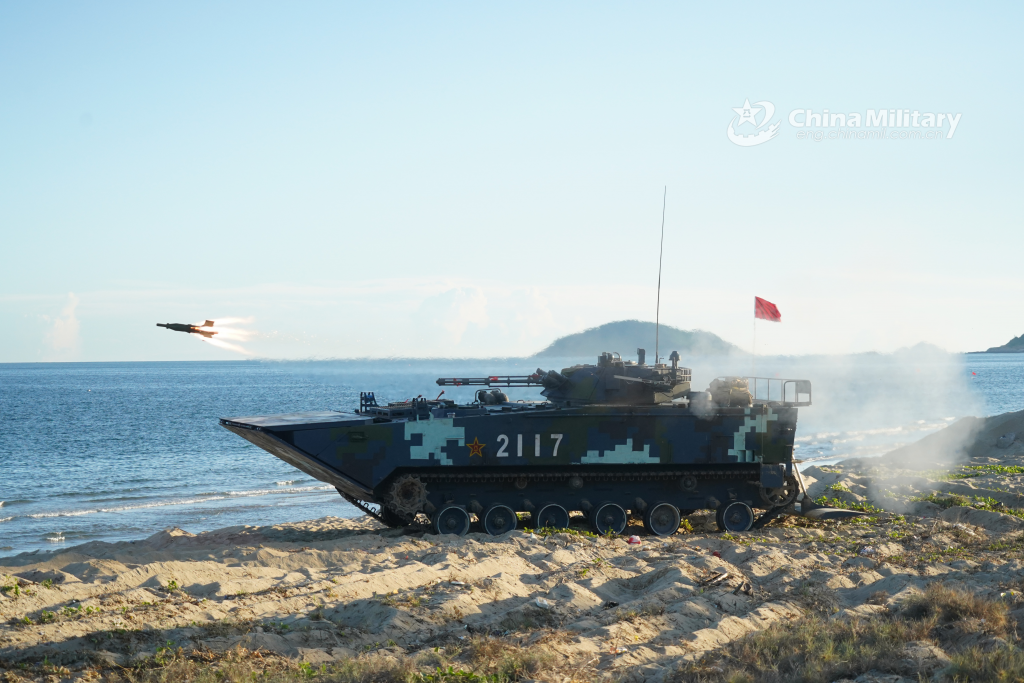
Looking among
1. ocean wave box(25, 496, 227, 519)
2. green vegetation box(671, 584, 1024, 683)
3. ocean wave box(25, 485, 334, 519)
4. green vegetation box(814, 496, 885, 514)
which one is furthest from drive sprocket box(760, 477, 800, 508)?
ocean wave box(25, 496, 227, 519)

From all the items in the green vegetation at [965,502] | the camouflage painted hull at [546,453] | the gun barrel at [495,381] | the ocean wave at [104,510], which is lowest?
the ocean wave at [104,510]

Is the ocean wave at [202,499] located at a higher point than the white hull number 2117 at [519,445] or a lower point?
lower

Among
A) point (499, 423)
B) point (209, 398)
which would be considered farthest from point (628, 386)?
point (209, 398)

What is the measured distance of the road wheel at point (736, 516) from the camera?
17.9 meters

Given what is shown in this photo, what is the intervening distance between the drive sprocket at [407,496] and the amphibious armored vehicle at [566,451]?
0.08 ft

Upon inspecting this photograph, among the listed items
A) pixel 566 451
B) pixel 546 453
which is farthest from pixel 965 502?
pixel 546 453

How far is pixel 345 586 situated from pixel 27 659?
4.17m

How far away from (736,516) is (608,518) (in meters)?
2.75

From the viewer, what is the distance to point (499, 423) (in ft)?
54.2

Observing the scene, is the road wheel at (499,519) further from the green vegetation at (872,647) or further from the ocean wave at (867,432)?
the ocean wave at (867,432)

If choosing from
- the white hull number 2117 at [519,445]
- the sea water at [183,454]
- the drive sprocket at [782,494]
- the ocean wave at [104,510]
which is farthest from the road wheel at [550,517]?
the ocean wave at [104,510]

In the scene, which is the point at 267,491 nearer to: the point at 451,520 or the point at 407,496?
the point at 407,496

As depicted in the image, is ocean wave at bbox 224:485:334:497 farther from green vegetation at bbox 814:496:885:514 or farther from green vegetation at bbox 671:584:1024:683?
green vegetation at bbox 671:584:1024:683

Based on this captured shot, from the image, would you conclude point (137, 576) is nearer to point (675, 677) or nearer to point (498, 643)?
point (498, 643)
